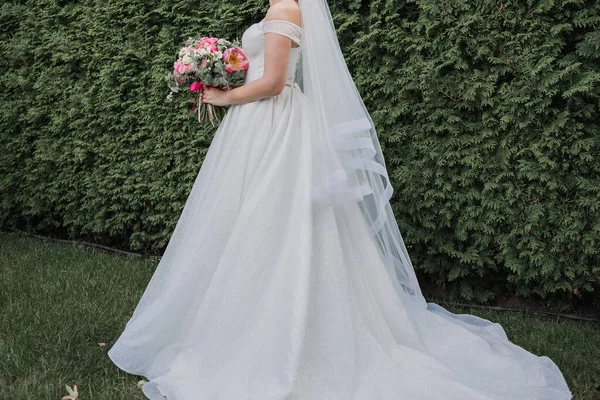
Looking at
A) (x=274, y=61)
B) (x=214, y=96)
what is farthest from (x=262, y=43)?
(x=214, y=96)

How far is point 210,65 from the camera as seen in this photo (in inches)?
134

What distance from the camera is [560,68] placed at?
411cm

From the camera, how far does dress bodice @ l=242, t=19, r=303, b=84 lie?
321 cm

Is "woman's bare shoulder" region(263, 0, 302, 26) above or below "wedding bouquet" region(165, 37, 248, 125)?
above

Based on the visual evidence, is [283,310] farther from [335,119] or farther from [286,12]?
[286,12]

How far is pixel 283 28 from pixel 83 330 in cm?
219

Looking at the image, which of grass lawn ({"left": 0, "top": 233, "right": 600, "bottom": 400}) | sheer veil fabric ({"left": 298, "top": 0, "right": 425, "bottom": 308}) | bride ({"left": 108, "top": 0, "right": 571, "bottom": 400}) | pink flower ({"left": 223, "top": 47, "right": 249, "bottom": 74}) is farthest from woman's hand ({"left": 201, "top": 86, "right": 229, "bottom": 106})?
grass lawn ({"left": 0, "top": 233, "right": 600, "bottom": 400})

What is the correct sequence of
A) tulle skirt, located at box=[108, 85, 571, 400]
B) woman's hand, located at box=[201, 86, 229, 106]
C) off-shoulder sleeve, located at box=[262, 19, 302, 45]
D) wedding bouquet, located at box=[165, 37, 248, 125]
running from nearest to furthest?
tulle skirt, located at box=[108, 85, 571, 400], off-shoulder sleeve, located at box=[262, 19, 302, 45], wedding bouquet, located at box=[165, 37, 248, 125], woman's hand, located at box=[201, 86, 229, 106]

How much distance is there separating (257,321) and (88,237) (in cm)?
462

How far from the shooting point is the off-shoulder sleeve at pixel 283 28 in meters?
3.20

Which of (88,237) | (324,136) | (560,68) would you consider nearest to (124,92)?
(88,237)

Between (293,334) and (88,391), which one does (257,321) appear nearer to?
(293,334)

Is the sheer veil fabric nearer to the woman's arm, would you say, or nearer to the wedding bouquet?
the woman's arm

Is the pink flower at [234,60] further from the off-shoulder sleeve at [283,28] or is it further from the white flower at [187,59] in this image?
the off-shoulder sleeve at [283,28]
